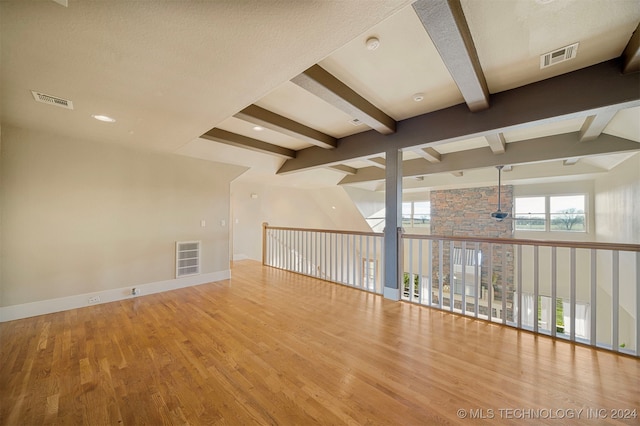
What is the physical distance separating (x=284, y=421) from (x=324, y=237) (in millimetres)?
3411

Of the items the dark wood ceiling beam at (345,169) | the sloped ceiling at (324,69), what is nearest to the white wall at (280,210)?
the dark wood ceiling beam at (345,169)

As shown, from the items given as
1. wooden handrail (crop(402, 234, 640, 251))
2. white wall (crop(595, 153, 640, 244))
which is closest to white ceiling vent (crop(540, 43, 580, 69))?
wooden handrail (crop(402, 234, 640, 251))

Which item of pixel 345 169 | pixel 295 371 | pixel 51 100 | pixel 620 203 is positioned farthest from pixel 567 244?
pixel 51 100

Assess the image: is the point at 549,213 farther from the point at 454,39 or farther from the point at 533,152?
the point at 454,39

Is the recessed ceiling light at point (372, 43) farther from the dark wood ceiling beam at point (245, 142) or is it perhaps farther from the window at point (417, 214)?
the window at point (417, 214)

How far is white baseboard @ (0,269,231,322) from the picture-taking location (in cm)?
276

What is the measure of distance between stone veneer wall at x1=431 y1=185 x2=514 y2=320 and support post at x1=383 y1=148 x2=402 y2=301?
4028 mm

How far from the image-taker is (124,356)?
204cm

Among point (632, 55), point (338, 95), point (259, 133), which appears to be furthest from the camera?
point (259, 133)

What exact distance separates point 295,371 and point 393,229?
2321 mm

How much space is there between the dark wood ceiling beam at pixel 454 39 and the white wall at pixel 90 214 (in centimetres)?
399

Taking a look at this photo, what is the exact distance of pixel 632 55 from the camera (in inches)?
70.2

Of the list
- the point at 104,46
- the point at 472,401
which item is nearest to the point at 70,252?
the point at 104,46

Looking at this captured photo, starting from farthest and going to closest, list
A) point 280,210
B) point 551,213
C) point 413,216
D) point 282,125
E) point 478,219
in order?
point 280,210, point 413,216, point 478,219, point 551,213, point 282,125
